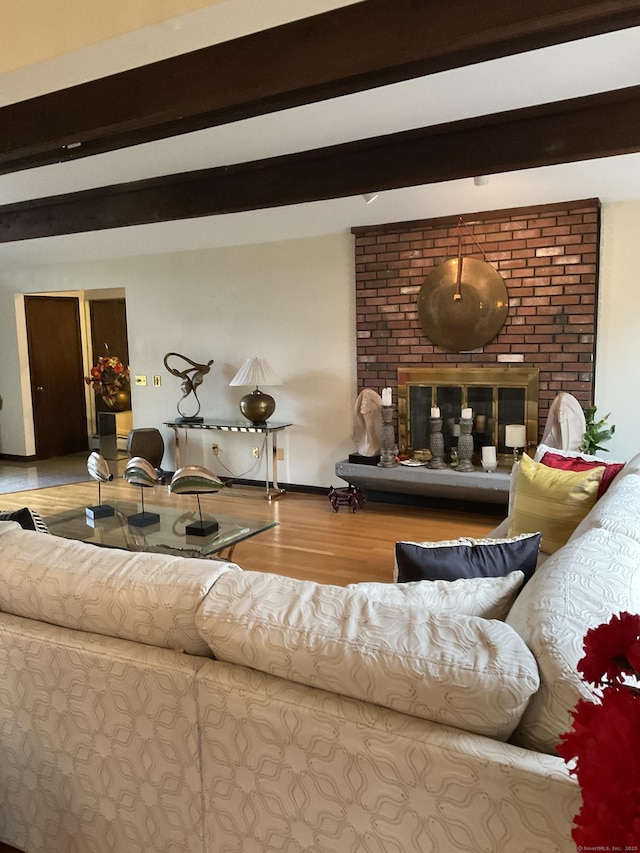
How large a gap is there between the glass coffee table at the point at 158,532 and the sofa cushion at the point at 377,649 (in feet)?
5.77

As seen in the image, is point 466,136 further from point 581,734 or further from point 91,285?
point 91,285

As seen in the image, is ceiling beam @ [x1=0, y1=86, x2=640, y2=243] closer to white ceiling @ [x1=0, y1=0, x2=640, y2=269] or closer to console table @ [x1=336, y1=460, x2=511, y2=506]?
white ceiling @ [x1=0, y1=0, x2=640, y2=269]

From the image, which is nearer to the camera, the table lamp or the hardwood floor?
the hardwood floor

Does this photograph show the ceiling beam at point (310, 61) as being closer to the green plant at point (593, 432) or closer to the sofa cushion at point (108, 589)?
the sofa cushion at point (108, 589)

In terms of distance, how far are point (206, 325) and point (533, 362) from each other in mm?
3167

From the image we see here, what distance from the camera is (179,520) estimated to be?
11.9ft

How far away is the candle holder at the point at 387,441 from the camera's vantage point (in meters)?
5.09

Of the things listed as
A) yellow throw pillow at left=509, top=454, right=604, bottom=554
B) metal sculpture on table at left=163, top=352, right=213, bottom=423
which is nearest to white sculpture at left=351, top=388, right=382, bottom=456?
metal sculpture on table at left=163, top=352, right=213, bottom=423

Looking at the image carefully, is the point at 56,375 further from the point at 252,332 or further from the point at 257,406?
the point at 257,406

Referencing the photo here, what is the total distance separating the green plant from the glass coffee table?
241 cm

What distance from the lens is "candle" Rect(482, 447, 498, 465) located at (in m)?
4.77

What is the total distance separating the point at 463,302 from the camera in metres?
4.93

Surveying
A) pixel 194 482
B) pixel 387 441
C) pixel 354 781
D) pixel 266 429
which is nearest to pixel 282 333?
pixel 266 429

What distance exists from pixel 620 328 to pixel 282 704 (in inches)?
166
